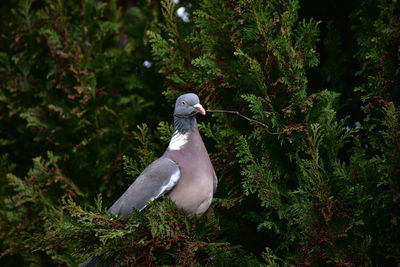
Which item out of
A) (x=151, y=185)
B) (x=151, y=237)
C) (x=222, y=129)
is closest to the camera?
(x=151, y=237)

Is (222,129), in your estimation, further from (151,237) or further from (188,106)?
(151,237)

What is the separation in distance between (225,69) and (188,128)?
0.79 metres

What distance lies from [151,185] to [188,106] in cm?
54

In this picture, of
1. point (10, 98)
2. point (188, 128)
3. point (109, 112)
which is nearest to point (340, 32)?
point (188, 128)

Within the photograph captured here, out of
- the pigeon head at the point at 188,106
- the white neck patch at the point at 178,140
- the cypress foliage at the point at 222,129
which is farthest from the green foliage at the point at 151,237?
the pigeon head at the point at 188,106

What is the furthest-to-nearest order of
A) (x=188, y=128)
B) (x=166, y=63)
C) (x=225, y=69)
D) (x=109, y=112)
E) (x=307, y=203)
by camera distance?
(x=109, y=112), (x=166, y=63), (x=225, y=69), (x=188, y=128), (x=307, y=203)

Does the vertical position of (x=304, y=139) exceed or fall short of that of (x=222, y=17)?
it falls short

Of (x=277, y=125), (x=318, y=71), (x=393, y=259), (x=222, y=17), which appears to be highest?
(x=222, y=17)

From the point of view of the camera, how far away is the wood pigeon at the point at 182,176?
3227 millimetres

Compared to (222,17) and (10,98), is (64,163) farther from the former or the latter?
(222,17)

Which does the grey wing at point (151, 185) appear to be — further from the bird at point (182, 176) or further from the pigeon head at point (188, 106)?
the pigeon head at point (188, 106)

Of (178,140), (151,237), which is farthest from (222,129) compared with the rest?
(151,237)

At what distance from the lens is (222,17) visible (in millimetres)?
4012

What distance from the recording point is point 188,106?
3309mm
